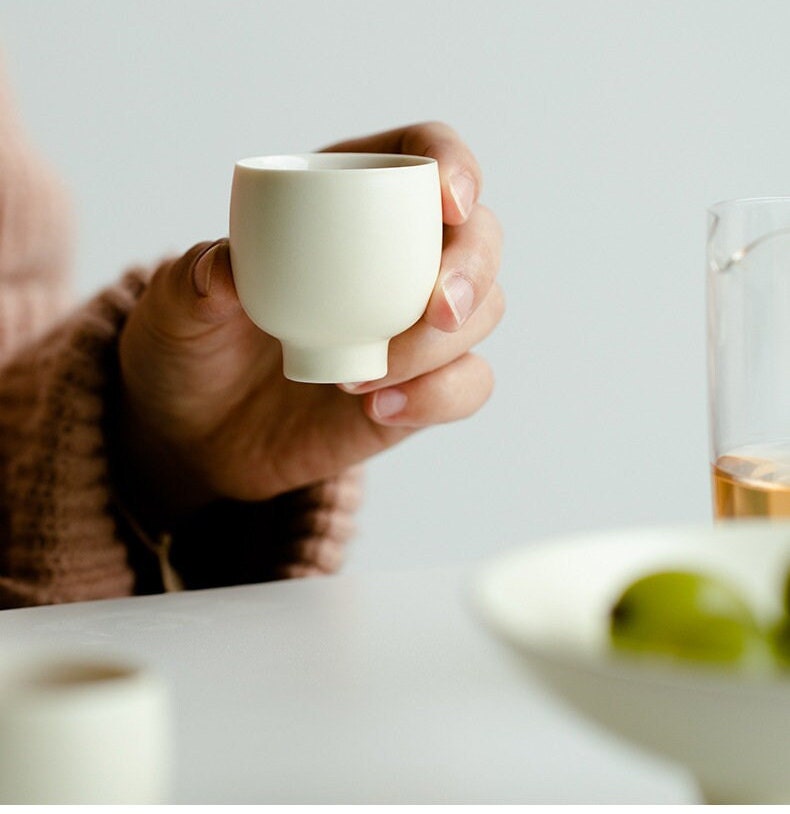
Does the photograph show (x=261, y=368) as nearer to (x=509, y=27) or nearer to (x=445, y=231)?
(x=445, y=231)

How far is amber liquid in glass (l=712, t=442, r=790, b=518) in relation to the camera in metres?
0.57

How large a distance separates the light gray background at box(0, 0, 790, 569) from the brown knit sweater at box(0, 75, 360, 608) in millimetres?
1047

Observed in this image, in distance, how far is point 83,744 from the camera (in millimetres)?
361

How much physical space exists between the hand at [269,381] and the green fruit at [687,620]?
306 millimetres

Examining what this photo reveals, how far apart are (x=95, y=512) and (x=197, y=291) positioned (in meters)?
0.26

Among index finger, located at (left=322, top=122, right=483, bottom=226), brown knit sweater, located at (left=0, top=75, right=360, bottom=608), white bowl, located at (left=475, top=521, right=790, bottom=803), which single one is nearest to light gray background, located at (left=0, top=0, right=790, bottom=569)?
brown knit sweater, located at (left=0, top=75, right=360, bottom=608)

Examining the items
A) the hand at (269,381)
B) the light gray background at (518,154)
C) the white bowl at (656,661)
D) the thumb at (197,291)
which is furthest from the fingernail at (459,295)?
the light gray background at (518,154)

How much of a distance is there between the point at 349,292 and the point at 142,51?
1.48 m

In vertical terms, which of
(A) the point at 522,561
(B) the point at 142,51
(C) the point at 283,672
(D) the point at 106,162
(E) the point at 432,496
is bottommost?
(E) the point at 432,496

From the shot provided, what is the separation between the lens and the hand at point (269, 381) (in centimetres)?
67

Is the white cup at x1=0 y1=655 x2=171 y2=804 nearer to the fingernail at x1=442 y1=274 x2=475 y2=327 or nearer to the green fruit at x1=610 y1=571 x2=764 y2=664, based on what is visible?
the green fruit at x1=610 y1=571 x2=764 y2=664

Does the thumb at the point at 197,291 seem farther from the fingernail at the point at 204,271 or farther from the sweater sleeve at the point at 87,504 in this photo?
the sweater sleeve at the point at 87,504

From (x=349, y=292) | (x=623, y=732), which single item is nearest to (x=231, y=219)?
(x=349, y=292)

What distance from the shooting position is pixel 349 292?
570 mm
